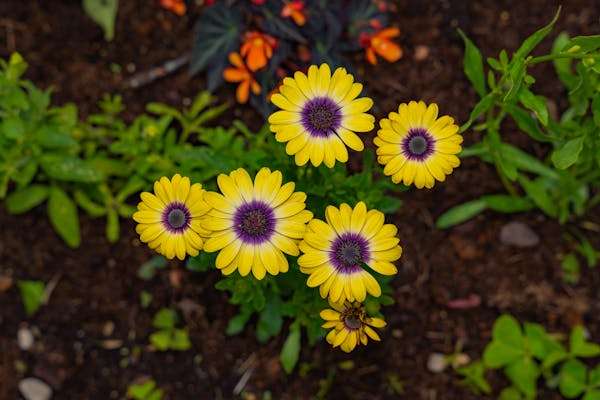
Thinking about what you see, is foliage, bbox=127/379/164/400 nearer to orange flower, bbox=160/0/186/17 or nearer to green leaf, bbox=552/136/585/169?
orange flower, bbox=160/0/186/17

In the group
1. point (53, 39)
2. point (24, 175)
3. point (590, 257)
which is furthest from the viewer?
point (53, 39)

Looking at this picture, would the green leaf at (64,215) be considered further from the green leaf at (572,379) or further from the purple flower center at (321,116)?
the green leaf at (572,379)

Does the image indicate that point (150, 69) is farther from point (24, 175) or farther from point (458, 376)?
point (458, 376)

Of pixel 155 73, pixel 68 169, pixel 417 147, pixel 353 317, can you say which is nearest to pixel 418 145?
pixel 417 147

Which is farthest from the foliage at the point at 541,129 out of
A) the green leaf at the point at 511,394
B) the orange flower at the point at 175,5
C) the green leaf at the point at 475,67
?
the orange flower at the point at 175,5

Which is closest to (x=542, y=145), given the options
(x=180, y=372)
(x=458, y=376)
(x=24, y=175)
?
(x=458, y=376)

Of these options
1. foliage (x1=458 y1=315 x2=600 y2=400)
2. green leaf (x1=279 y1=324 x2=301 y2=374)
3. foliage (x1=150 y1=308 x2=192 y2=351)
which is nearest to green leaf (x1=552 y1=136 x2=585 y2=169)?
foliage (x1=458 y1=315 x2=600 y2=400)
